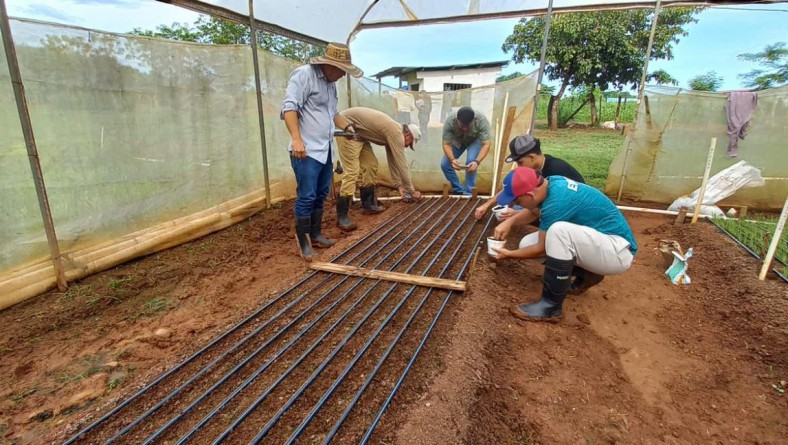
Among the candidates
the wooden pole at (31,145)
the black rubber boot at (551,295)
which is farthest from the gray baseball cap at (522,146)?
the wooden pole at (31,145)

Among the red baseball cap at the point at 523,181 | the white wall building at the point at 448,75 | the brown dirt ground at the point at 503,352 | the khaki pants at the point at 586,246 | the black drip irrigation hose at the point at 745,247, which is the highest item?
the white wall building at the point at 448,75

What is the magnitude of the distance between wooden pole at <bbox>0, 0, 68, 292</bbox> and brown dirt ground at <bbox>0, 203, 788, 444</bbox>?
0.21 m

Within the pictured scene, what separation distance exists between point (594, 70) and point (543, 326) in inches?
539

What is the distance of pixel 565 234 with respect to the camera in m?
2.15

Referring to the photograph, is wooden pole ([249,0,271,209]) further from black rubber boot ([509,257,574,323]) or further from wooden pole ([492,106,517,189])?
black rubber boot ([509,257,574,323])

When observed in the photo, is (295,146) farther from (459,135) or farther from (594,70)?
(594,70)

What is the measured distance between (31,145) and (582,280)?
3.47 metres

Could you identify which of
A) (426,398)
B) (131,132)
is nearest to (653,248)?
(426,398)

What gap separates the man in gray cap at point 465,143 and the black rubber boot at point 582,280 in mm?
2264

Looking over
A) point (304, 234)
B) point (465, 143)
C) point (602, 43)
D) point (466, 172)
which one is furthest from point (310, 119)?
point (602, 43)

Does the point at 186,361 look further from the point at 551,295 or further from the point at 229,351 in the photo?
the point at 551,295

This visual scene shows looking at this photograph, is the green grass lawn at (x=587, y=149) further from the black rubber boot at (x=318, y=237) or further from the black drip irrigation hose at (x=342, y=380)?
the black drip irrigation hose at (x=342, y=380)

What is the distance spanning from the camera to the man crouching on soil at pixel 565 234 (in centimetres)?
214

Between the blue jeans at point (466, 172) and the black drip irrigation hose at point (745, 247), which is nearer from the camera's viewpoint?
the black drip irrigation hose at point (745, 247)
